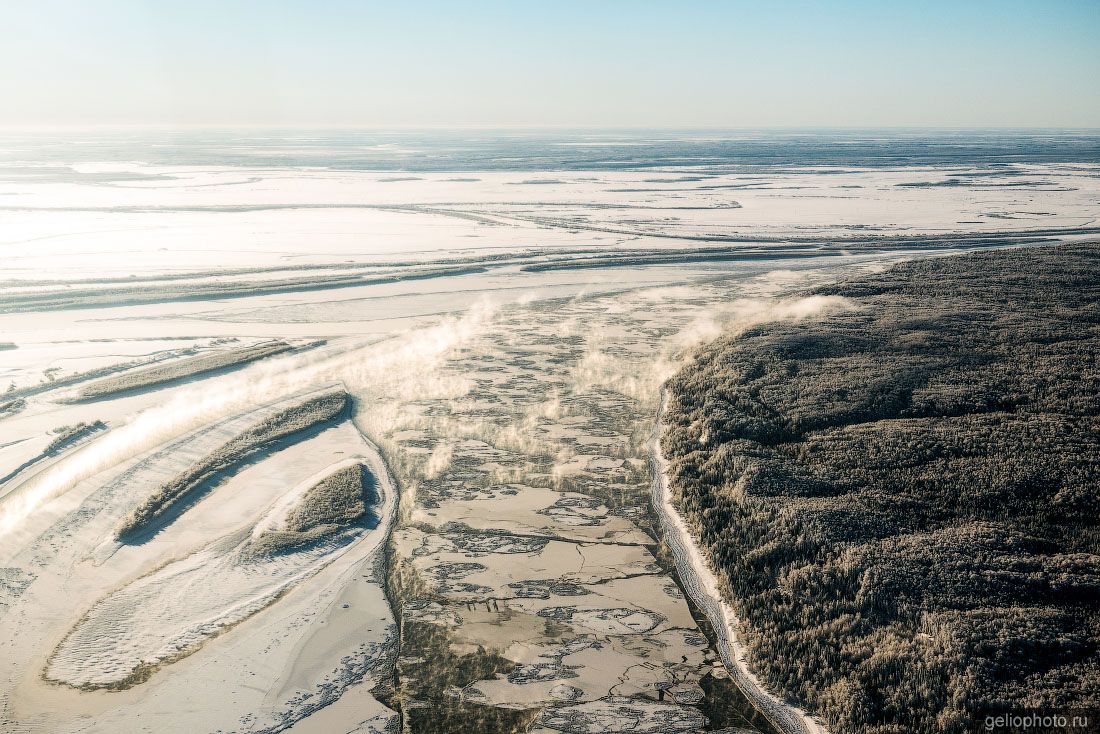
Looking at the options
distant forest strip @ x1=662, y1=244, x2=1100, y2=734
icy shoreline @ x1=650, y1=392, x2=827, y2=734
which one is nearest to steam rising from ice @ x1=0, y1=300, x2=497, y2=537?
distant forest strip @ x1=662, y1=244, x2=1100, y2=734

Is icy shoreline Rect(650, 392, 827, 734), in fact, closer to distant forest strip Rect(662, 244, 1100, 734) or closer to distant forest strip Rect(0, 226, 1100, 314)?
distant forest strip Rect(662, 244, 1100, 734)

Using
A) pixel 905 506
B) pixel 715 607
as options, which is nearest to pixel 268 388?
pixel 715 607

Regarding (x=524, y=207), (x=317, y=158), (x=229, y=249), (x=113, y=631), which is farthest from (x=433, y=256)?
(x=317, y=158)

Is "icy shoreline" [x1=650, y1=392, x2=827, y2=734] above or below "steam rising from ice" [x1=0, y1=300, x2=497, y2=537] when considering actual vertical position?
below

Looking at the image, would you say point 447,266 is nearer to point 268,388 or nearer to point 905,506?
point 268,388

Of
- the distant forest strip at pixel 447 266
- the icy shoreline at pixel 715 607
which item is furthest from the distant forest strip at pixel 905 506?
the distant forest strip at pixel 447 266

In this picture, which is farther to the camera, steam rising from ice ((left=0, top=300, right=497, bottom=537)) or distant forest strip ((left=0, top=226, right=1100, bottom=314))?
distant forest strip ((left=0, top=226, right=1100, bottom=314))

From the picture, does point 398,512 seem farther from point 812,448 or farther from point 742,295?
point 742,295

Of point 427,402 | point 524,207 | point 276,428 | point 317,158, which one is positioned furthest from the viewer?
point 317,158
